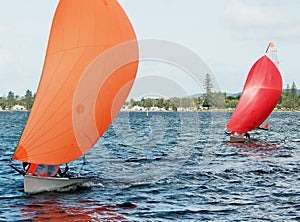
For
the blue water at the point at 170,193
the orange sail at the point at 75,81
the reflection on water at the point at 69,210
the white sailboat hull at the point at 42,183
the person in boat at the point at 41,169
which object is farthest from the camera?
the person in boat at the point at 41,169

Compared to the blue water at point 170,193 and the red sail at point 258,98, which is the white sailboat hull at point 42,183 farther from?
the red sail at point 258,98

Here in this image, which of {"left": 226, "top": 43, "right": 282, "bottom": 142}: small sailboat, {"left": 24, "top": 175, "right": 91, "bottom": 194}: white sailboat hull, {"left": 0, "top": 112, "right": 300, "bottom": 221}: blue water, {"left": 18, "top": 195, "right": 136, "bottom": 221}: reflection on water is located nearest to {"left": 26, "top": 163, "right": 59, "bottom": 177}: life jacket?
{"left": 24, "top": 175, "right": 91, "bottom": 194}: white sailboat hull

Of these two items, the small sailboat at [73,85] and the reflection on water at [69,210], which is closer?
the reflection on water at [69,210]

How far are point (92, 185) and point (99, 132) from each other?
9.63 ft

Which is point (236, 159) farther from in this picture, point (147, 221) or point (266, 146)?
point (147, 221)

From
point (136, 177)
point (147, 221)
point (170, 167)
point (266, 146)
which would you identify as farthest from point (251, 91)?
point (147, 221)

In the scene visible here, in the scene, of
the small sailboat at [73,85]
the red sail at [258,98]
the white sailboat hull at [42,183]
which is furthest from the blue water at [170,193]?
the red sail at [258,98]

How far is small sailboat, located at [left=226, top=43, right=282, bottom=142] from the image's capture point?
42.9 metres

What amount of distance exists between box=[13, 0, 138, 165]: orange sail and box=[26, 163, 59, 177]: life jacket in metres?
0.76

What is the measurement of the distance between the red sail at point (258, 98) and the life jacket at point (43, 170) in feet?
85.2

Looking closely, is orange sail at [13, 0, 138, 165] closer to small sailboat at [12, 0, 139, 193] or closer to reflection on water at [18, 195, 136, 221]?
small sailboat at [12, 0, 139, 193]

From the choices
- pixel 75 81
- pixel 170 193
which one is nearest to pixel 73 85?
pixel 75 81

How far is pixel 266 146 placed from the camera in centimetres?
4147

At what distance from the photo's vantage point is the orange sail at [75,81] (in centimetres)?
1906
